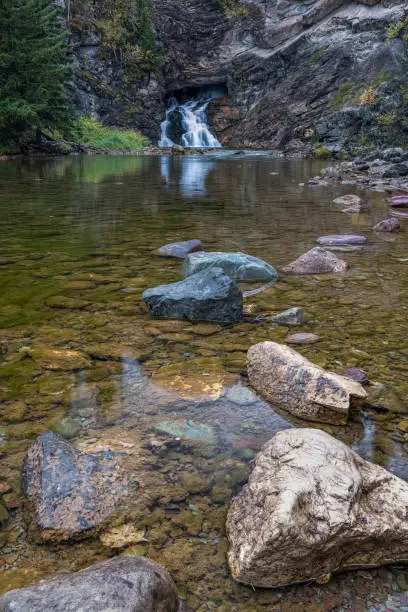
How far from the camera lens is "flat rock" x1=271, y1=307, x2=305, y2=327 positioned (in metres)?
→ 2.86

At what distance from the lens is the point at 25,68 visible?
70.0 feet

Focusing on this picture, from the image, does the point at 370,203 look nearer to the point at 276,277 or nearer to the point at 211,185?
the point at 211,185

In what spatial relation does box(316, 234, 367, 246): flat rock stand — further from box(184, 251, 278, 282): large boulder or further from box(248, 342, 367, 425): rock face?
box(248, 342, 367, 425): rock face

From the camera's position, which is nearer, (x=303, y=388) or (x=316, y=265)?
(x=303, y=388)

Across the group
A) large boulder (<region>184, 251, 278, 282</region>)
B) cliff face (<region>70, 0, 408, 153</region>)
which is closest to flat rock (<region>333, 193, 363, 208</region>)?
large boulder (<region>184, 251, 278, 282</region>)

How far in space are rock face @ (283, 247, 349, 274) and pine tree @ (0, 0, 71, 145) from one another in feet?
64.8

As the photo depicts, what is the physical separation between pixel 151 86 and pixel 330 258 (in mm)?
45801

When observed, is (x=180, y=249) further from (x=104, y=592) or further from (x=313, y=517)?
(x=104, y=592)

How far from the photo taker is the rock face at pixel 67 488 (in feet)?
4.39

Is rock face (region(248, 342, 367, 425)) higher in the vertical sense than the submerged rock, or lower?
higher

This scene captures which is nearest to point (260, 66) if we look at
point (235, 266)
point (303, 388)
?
point (235, 266)

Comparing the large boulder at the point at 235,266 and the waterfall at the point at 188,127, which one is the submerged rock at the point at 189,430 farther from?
the waterfall at the point at 188,127

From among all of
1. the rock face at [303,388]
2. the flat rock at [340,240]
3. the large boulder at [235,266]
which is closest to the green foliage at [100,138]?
the flat rock at [340,240]

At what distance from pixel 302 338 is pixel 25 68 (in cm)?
2369
